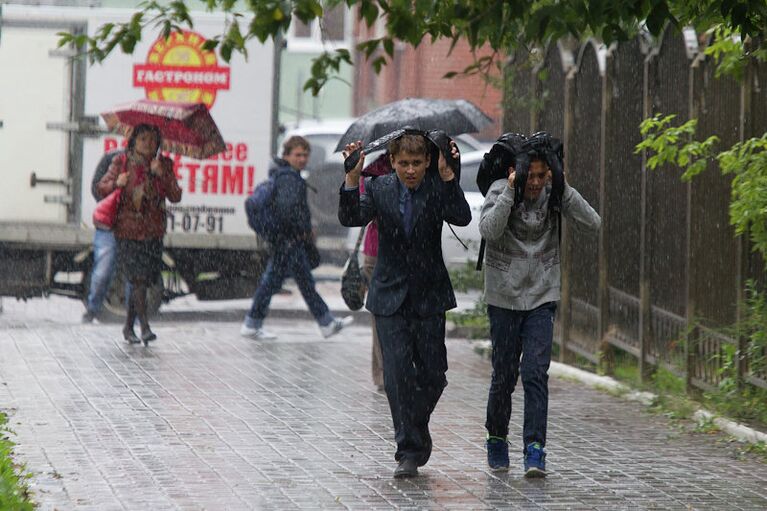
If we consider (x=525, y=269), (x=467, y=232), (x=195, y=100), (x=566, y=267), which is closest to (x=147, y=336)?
(x=195, y=100)

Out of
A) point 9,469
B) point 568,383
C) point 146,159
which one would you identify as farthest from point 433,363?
point 146,159

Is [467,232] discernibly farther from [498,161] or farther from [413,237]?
[413,237]

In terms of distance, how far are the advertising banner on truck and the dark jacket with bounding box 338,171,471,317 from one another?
27.0 ft

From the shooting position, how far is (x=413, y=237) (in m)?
8.01

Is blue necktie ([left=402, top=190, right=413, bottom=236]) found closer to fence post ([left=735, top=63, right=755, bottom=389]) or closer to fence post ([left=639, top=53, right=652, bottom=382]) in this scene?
fence post ([left=735, top=63, right=755, bottom=389])

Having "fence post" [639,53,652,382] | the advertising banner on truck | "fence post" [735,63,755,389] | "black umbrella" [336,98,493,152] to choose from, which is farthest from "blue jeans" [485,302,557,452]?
the advertising banner on truck

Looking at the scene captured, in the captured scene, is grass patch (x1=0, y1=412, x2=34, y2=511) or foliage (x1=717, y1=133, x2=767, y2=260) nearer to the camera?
grass patch (x1=0, y1=412, x2=34, y2=511)

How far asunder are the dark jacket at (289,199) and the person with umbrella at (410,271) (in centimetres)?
659

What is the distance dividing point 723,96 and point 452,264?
6613 mm

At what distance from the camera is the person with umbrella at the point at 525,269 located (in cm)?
802

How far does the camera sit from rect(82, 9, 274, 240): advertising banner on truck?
1612 cm

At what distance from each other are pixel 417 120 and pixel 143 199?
3.61 metres

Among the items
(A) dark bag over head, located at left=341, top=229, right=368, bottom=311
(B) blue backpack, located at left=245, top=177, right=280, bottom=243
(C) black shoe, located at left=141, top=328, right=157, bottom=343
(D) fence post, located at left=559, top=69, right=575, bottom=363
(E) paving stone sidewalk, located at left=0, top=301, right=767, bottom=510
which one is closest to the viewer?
(E) paving stone sidewalk, located at left=0, top=301, right=767, bottom=510

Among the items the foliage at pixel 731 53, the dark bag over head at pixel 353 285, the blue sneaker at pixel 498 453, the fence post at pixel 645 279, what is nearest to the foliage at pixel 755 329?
the foliage at pixel 731 53
